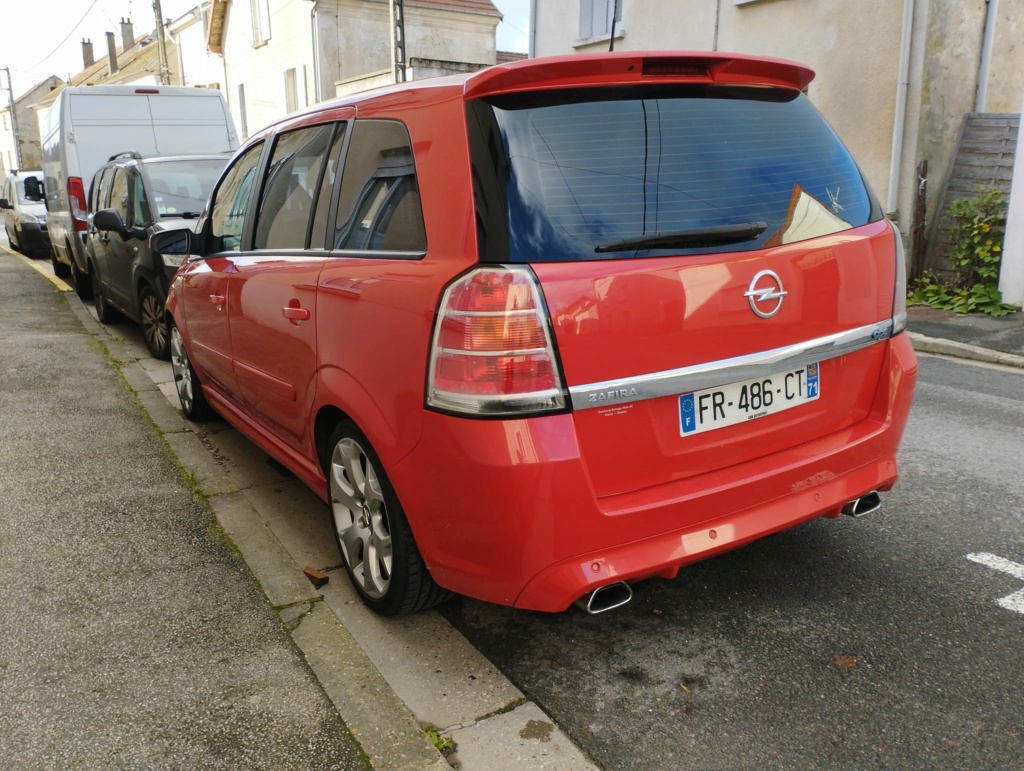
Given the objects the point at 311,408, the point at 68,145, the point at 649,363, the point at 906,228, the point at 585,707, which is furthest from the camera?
the point at 68,145

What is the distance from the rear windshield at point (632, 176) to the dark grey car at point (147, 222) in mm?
5182

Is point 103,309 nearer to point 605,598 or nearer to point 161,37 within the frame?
point 605,598

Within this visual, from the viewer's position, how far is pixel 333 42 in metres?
25.5

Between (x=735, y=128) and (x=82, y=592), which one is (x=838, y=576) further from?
(x=82, y=592)

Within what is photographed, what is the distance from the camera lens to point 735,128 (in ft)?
9.04

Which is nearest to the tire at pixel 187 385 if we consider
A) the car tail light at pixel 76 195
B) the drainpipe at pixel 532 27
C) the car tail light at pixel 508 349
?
the car tail light at pixel 508 349

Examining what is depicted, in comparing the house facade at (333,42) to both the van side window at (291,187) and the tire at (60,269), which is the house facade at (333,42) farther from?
the van side window at (291,187)

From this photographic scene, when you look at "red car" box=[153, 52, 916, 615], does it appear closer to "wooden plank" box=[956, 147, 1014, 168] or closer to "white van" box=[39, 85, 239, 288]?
"wooden plank" box=[956, 147, 1014, 168]

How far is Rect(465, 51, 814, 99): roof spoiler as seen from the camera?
2.48 meters

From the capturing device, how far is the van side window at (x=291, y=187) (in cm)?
350

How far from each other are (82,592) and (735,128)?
2.90 m

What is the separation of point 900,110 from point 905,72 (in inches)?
16.6

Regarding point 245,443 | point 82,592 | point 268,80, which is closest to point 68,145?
point 245,443

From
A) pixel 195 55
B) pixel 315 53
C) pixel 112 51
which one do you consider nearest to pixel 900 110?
pixel 315 53
